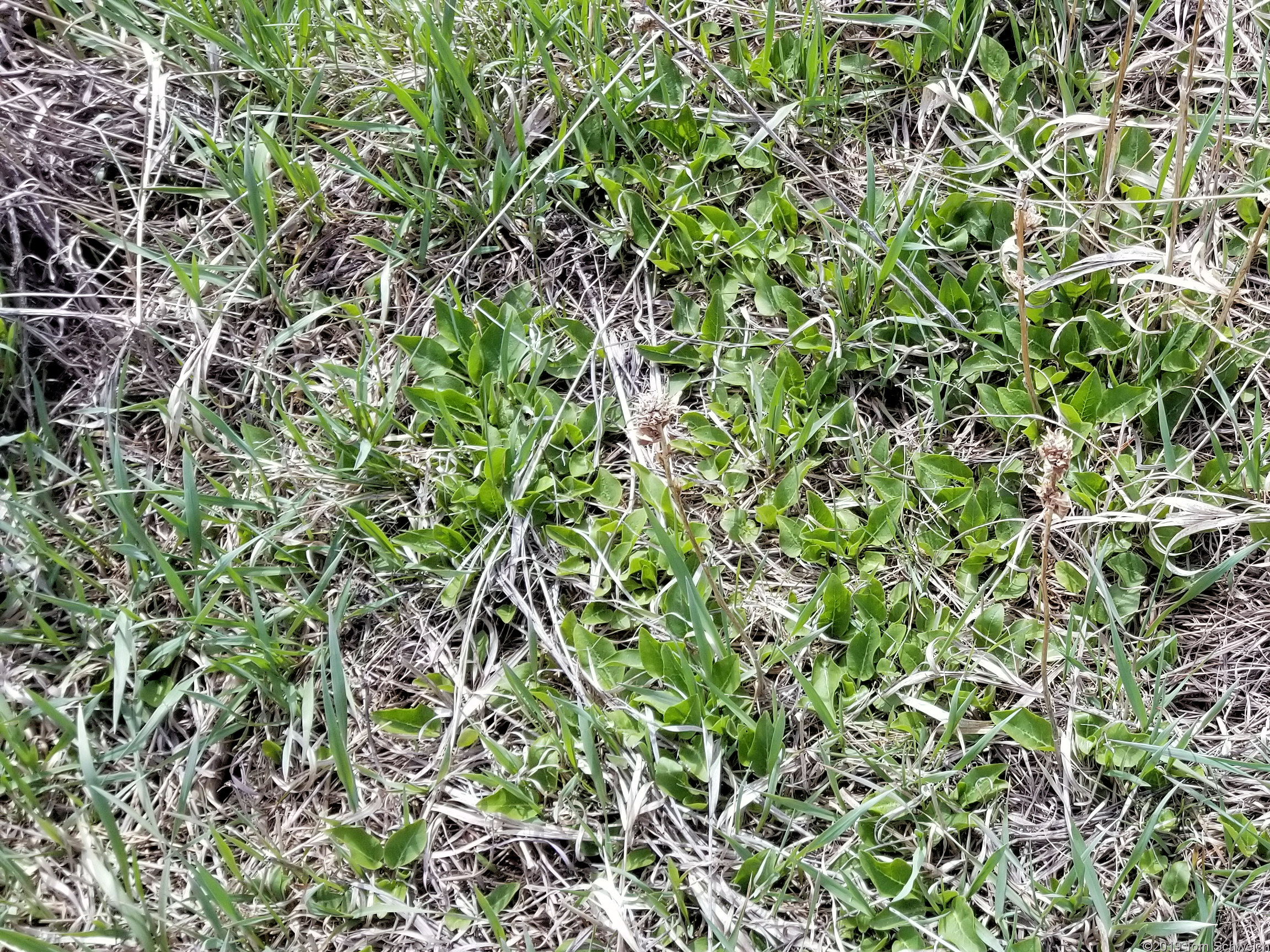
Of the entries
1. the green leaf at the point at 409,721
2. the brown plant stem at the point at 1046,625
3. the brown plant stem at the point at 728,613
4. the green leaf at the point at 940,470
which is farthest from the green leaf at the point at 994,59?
the green leaf at the point at 409,721

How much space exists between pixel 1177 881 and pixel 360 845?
1254mm

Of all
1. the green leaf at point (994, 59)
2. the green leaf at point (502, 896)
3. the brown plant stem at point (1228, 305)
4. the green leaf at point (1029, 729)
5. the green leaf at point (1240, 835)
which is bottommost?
the green leaf at point (502, 896)

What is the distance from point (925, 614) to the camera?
1679mm

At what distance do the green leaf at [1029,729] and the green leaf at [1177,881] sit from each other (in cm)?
23

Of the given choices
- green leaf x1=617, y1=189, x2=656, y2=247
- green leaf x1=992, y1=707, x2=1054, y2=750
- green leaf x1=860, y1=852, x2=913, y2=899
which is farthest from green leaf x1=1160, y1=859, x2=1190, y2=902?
green leaf x1=617, y1=189, x2=656, y2=247

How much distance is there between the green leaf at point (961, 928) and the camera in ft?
4.65

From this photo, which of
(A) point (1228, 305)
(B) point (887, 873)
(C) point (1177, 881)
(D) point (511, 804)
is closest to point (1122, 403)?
(A) point (1228, 305)

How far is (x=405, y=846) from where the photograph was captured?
157cm

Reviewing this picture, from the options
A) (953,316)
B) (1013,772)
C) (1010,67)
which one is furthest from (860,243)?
(1013,772)

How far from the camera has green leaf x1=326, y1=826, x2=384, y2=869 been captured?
1554 millimetres

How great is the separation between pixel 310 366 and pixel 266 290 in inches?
8.0

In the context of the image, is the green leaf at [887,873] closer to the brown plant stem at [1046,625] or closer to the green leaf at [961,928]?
the green leaf at [961,928]

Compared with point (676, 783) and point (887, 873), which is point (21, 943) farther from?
point (887, 873)

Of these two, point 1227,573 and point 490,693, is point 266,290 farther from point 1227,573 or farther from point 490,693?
point 1227,573
